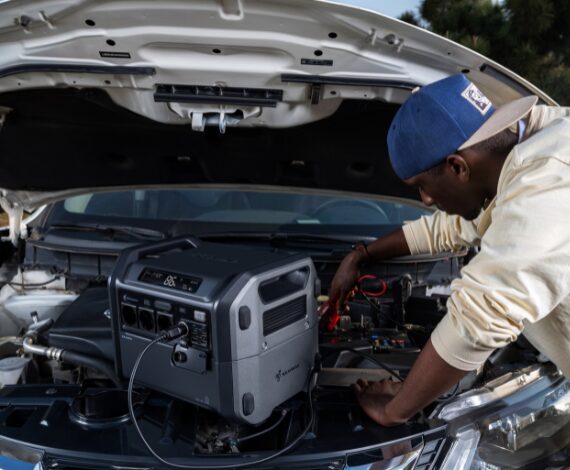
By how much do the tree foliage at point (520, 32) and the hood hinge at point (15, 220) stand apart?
314 inches

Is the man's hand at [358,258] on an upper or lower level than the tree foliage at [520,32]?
lower

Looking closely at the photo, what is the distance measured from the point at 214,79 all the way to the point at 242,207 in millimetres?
939

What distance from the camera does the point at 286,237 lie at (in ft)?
7.66

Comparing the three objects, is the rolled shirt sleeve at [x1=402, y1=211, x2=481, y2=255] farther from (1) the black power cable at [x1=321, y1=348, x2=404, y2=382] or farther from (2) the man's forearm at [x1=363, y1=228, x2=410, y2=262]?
(1) the black power cable at [x1=321, y1=348, x2=404, y2=382]

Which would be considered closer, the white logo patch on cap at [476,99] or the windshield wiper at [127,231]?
the white logo patch on cap at [476,99]

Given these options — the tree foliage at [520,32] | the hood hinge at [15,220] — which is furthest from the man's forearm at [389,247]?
the tree foliage at [520,32]

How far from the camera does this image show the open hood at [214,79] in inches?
60.3

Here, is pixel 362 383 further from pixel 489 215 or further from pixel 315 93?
pixel 315 93

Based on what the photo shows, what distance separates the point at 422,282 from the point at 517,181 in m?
1.18

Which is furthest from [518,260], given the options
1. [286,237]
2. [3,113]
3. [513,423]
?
[3,113]

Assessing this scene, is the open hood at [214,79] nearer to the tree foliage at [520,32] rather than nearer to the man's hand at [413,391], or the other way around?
the man's hand at [413,391]

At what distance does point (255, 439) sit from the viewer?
4.87 ft

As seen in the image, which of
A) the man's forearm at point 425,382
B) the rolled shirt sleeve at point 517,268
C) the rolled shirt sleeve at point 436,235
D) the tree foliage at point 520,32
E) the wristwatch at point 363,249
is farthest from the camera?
the tree foliage at point 520,32

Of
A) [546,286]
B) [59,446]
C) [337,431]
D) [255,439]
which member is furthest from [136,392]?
[546,286]
